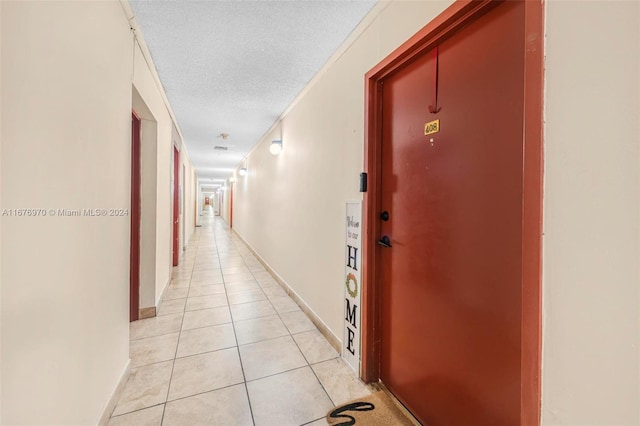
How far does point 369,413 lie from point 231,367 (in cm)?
101

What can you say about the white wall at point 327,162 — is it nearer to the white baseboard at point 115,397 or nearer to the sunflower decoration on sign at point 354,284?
the sunflower decoration on sign at point 354,284

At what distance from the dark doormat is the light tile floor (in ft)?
0.19

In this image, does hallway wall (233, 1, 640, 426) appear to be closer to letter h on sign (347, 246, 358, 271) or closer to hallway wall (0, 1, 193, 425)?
letter h on sign (347, 246, 358, 271)

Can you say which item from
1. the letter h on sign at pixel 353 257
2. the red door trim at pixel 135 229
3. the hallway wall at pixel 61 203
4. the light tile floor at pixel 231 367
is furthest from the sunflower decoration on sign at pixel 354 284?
the red door trim at pixel 135 229

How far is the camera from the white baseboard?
134 centimetres

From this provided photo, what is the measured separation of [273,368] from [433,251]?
1424mm

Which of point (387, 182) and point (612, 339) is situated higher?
point (387, 182)

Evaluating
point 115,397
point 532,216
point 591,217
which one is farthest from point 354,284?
point 115,397

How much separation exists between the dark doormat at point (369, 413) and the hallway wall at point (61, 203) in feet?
4.01

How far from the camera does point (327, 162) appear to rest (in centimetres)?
229

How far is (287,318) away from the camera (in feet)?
8.77

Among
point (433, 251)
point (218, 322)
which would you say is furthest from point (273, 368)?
point (433, 251)

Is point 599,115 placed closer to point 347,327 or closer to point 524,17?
point 524,17

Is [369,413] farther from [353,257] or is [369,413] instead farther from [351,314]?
[353,257]
